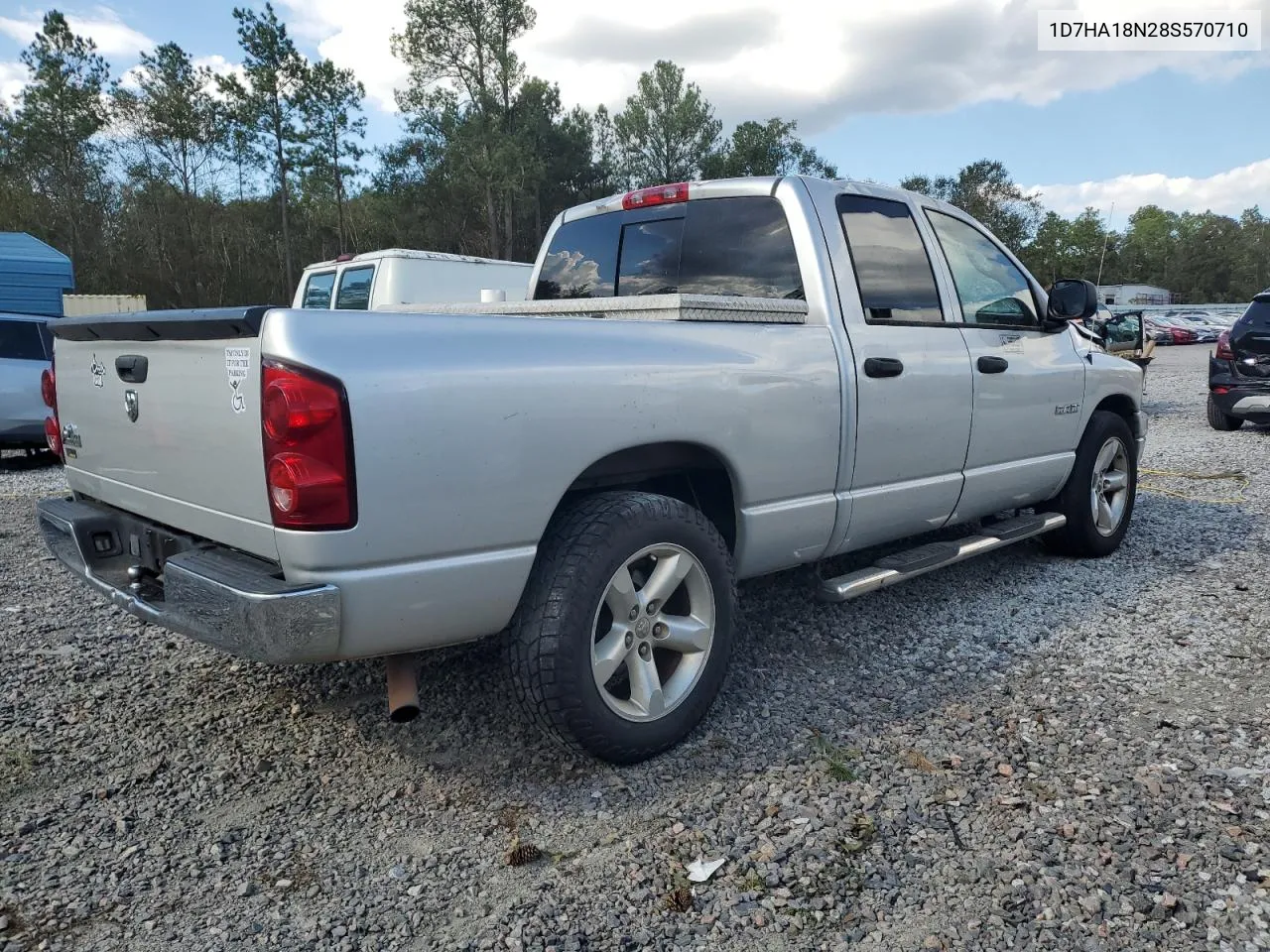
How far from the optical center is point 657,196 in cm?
395

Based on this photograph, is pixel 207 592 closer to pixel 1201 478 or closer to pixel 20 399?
pixel 1201 478

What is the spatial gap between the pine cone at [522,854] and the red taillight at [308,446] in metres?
1.00

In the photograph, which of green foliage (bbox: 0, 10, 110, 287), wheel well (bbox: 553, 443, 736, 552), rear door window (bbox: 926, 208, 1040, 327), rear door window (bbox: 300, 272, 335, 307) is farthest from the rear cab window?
green foliage (bbox: 0, 10, 110, 287)

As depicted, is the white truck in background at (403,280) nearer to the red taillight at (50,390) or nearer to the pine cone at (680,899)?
the red taillight at (50,390)

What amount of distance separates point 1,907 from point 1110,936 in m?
2.68

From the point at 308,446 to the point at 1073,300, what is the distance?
3.88 meters

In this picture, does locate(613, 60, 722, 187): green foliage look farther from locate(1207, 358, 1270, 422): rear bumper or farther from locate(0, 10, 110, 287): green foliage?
locate(1207, 358, 1270, 422): rear bumper

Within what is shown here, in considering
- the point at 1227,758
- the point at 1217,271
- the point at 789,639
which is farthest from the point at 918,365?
the point at 1217,271

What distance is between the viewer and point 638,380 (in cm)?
271

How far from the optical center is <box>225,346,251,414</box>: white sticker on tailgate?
2.23 meters

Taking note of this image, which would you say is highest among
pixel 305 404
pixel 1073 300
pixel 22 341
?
pixel 1073 300

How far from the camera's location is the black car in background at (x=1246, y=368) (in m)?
9.98

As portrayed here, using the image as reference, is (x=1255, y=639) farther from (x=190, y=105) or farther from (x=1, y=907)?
(x=190, y=105)

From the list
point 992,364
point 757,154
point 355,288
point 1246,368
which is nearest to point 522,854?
point 992,364
